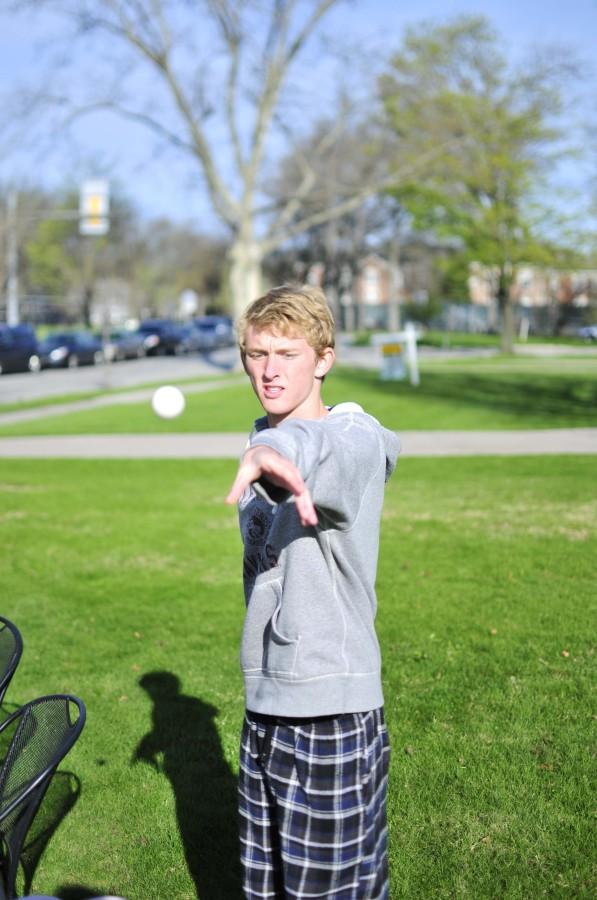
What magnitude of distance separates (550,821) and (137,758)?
1.69 metres

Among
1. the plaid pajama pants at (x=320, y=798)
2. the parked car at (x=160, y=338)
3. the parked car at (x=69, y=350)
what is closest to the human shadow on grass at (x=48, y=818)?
the plaid pajama pants at (x=320, y=798)

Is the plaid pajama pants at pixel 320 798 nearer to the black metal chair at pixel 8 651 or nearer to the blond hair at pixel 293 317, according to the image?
the blond hair at pixel 293 317

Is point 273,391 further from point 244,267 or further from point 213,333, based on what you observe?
point 213,333

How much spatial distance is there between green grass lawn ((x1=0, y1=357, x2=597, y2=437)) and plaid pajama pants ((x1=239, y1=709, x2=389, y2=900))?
13.4m

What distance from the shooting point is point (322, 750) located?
2.10 metres

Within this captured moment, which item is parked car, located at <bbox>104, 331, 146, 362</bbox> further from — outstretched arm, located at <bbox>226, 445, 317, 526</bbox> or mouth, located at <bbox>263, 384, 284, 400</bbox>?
outstretched arm, located at <bbox>226, 445, 317, 526</bbox>

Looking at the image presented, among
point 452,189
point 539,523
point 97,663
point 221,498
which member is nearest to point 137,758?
point 97,663

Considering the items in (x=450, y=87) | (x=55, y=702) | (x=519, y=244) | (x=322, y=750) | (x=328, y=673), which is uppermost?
(x=450, y=87)

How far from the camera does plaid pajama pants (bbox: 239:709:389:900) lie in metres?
2.10

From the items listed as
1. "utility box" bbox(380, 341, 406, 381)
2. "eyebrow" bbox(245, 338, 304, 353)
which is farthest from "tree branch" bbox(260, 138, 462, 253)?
"eyebrow" bbox(245, 338, 304, 353)

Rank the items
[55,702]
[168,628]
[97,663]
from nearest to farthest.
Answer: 1. [55,702]
2. [97,663]
3. [168,628]

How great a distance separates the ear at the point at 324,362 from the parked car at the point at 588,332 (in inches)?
1644

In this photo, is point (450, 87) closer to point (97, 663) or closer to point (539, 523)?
point (539, 523)

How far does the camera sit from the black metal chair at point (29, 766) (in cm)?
238
